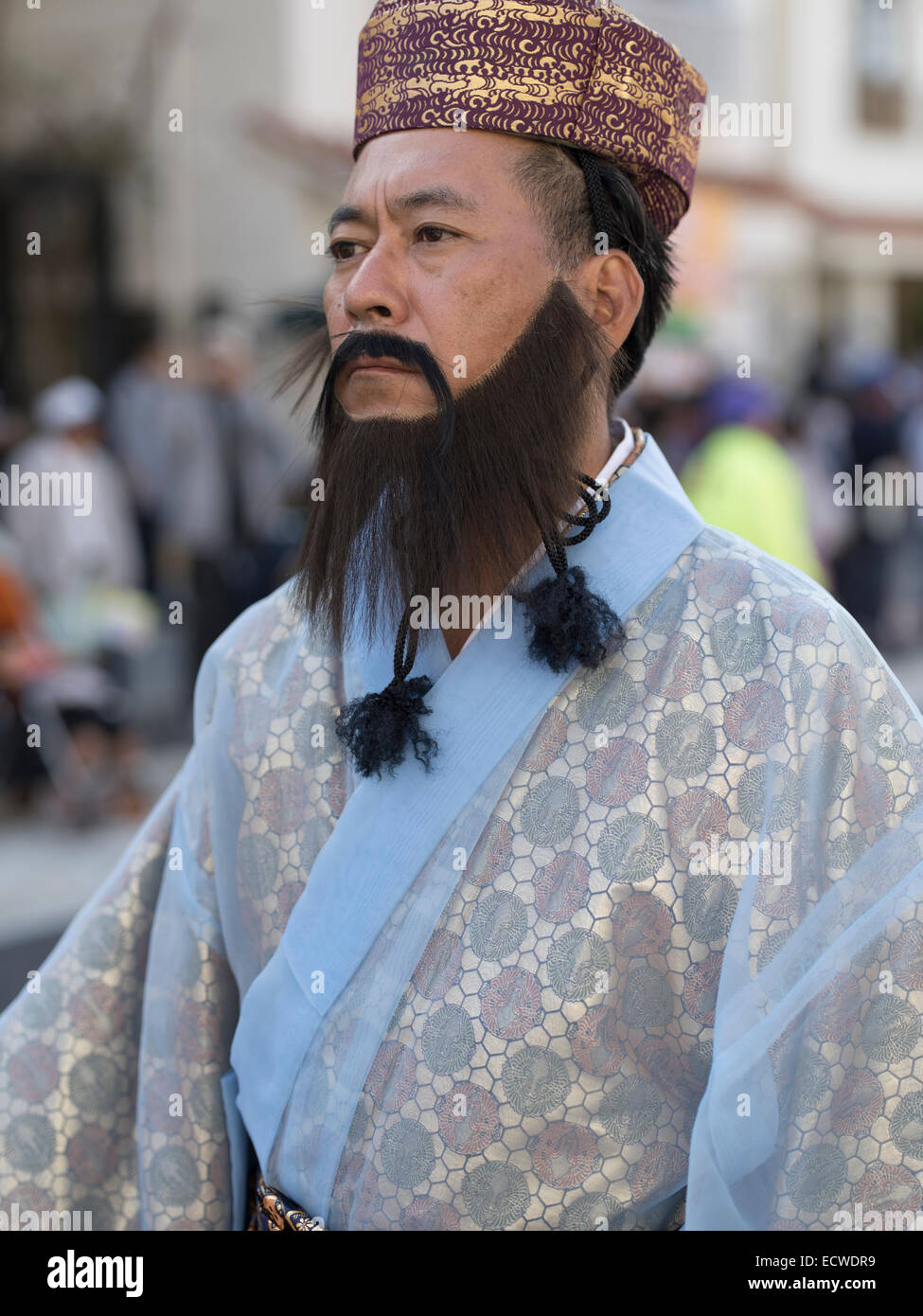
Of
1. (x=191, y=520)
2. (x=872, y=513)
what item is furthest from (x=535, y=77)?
(x=872, y=513)

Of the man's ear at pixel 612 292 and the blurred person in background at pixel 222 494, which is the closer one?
the man's ear at pixel 612 292

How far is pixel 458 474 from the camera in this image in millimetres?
1715

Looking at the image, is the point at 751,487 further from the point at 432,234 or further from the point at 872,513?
the point at 432,234

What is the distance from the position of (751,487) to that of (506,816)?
440cm

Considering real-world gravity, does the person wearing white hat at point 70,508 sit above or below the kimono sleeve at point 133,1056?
above

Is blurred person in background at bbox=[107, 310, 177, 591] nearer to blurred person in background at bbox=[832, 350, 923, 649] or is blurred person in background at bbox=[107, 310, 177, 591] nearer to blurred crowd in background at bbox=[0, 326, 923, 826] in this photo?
blurred crowd in background at bbox=[0, 326, 923, 826]

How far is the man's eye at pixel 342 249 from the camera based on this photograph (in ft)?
5.86

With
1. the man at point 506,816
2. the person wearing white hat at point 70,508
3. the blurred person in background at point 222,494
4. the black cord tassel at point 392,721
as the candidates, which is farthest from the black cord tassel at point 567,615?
the blurred person in background at point 222,494

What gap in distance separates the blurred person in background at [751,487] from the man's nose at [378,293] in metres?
3.98

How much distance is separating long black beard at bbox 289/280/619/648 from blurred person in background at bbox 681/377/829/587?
3875 millimetres

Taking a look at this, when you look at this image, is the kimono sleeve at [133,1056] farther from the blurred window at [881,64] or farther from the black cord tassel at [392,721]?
the blurred window at [881,64]

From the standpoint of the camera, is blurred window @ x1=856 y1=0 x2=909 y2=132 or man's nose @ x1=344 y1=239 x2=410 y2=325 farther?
blurred window @ x1=856 y1=0 x2=909 y2=132

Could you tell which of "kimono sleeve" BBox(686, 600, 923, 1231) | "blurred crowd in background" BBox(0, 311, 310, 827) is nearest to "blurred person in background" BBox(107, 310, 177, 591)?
"blurred crowd in background" BBox(0, 311, 310, 827)

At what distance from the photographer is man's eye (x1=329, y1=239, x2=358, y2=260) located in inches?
70.3
